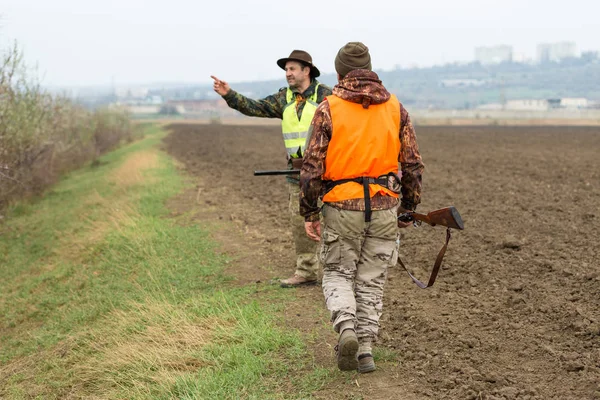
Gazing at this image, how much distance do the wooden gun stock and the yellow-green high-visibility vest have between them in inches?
70.8

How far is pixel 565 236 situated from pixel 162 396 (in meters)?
6.26

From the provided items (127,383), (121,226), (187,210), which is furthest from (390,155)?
(187,210)

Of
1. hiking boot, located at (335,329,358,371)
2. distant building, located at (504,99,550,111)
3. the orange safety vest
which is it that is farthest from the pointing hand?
distant building, located at (504,99,550,111)

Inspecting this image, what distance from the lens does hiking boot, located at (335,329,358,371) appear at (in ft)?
15.8

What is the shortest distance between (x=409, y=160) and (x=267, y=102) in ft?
8.01

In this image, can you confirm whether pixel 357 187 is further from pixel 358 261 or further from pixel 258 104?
pixel 258 104

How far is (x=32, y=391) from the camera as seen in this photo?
259 inches

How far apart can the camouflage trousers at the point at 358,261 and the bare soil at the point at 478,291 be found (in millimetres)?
458

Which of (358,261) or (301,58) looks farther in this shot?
(301,58)

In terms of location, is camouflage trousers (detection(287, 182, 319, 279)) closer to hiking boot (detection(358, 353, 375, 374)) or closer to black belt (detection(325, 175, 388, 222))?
black belt (detection(325, 175, 388, 222))

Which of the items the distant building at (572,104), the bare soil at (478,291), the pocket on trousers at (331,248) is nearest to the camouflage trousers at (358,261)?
the pocket on trousers at (331,248)

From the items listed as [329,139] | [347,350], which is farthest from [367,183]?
[347,350]

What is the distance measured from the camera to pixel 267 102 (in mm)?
7305

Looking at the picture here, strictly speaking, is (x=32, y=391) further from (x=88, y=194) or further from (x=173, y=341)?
(x=88, y=194)
